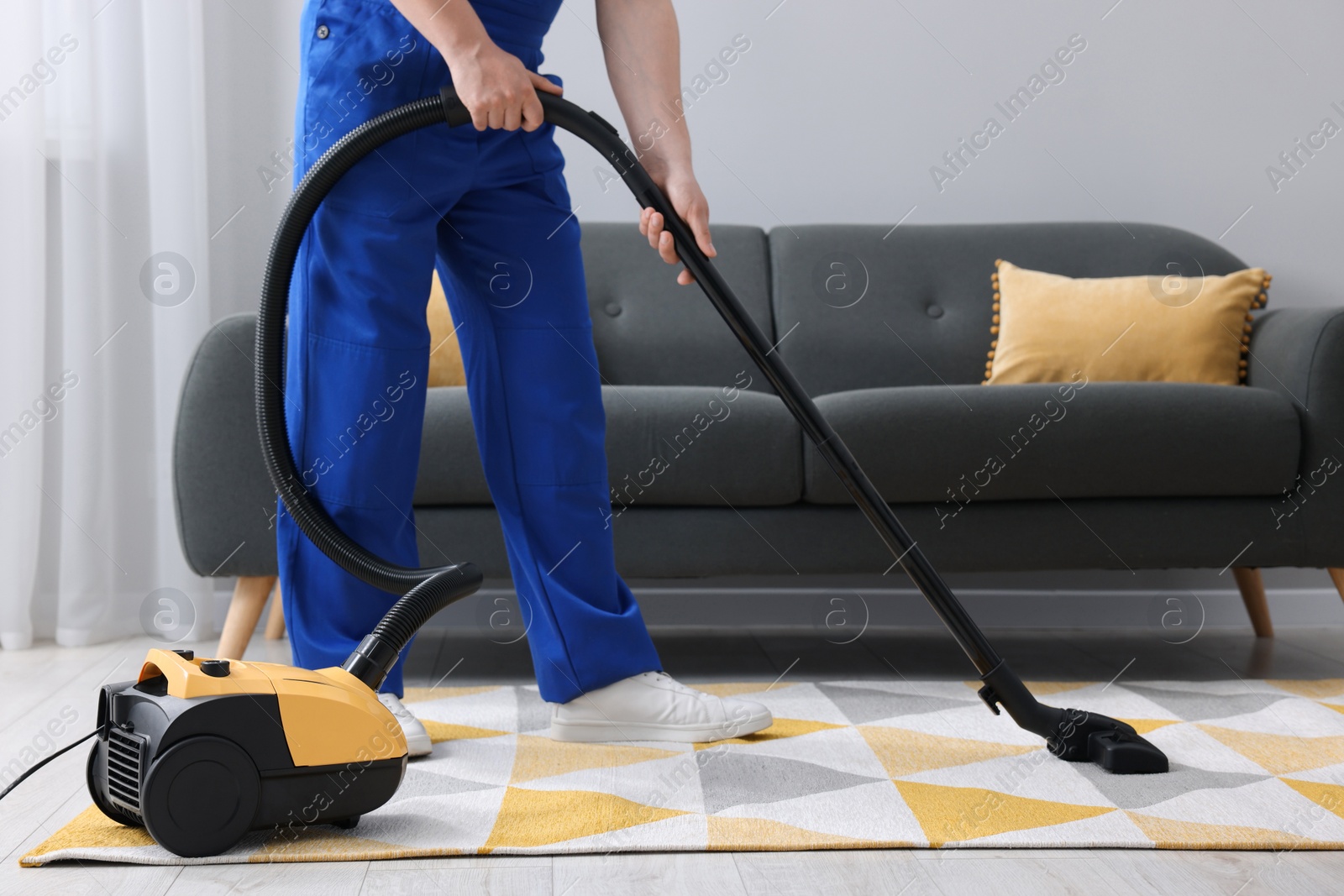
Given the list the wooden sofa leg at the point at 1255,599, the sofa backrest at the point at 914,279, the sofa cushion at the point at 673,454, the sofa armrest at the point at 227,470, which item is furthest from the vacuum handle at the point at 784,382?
the wooden sofa leg at the point at 1255,599

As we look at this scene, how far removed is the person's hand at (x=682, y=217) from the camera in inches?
50.4

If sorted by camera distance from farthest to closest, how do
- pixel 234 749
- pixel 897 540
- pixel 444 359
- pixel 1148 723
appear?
pixel 444 359 < pixel 1148 723 < pixel 897 540 < pixel 234 749

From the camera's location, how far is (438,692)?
1.69 meters

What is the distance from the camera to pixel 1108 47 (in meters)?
2.61

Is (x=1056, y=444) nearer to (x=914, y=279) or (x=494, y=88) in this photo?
(x=914, y=279)

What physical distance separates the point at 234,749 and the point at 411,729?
0.40 m

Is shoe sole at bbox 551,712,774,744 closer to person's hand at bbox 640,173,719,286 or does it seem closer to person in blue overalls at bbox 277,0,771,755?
person in blue overalls at bbox 277,0,771,755

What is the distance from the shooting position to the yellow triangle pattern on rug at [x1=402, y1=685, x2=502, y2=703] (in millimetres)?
1638

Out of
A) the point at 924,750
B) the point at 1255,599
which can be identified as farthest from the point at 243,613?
the point at 1255,599

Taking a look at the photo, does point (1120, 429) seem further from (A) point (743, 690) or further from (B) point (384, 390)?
(B) point (384, 390)

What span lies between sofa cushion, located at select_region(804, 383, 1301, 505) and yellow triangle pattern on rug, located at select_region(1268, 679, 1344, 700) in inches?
11.9

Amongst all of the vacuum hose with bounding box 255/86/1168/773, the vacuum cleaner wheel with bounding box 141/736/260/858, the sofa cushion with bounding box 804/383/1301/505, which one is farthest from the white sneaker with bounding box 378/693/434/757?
the sofa cushion with bounding box 804/383/1301/505

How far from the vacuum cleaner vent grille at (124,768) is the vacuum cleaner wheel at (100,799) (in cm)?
2

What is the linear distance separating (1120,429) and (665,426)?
2.40ft
